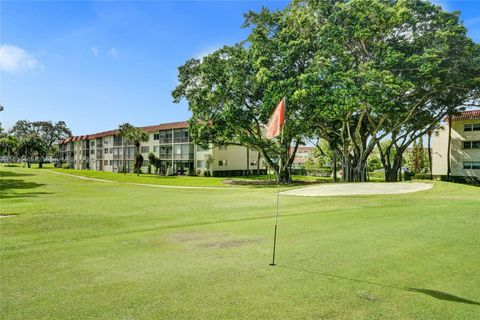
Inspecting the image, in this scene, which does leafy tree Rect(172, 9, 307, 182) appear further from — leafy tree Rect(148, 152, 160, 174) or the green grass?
leafy tree Rect(148, 152, 160, 174)

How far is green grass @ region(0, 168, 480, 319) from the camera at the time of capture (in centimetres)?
515

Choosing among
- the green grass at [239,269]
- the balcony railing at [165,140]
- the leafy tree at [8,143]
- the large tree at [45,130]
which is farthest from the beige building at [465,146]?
the large tree at [45,130]

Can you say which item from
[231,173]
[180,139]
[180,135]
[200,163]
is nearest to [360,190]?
[231,173]

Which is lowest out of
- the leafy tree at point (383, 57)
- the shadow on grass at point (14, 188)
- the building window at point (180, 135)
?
the shadow on grass at point (14, 188)

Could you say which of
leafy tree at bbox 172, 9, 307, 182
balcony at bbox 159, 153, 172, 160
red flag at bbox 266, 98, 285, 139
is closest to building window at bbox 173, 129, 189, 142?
balcony at bbox 159, 153, 172, 160

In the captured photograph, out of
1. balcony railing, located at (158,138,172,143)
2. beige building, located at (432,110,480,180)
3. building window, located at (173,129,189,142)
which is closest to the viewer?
beige building, located at (432,110,480,180)

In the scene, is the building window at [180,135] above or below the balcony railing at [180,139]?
above

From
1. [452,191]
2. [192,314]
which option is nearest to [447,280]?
[192,314]

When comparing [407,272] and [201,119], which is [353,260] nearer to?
[407,272]

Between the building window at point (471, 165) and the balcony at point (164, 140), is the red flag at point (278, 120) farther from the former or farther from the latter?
the balcony at point (164, 140)

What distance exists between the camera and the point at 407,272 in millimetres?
Result: 6805

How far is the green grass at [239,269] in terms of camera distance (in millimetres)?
5148

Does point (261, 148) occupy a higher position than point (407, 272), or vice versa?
point (261, 148)

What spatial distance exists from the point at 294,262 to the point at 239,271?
1419 millimetres
